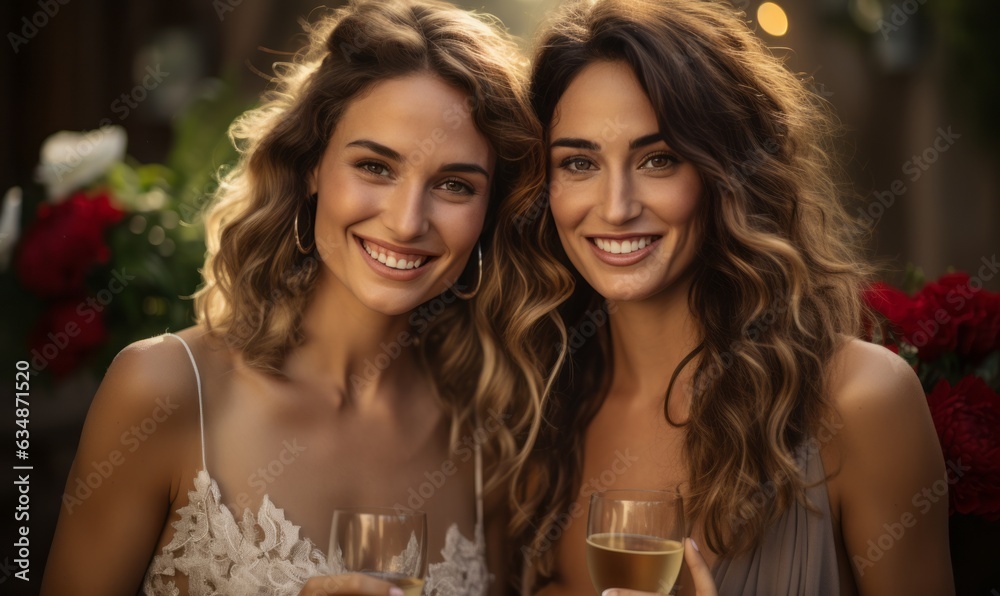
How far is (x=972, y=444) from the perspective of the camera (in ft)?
7.76

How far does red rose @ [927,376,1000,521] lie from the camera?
2336 millimetres

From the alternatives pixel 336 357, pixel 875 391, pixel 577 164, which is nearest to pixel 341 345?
pixel 336 357

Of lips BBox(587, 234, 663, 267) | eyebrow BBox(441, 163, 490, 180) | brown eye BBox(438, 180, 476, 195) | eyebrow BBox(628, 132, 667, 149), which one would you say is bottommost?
lips BBox(587, 234, 663, 267)

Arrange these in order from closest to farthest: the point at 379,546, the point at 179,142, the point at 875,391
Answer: the point at 379,546 < the point at 875,391 < the point at 179,142

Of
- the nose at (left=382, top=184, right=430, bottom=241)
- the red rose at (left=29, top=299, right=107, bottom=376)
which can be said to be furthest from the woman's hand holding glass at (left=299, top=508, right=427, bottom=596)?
the red rose at (left=29, top=299, right=107, bottom=376)

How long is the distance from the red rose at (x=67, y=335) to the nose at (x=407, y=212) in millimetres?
1324

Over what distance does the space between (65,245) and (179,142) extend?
0.67 metres

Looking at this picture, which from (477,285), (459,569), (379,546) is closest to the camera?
(379,546)

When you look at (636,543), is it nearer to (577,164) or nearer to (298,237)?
(577,164)

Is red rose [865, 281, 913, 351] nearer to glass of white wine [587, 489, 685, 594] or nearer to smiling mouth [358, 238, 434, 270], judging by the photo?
glass of white wine [587, 489, 685, 594]

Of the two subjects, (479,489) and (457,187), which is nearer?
(457,187)

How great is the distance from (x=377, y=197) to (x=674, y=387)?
102cm

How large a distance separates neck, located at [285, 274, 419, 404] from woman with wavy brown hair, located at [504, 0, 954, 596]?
0.52 metres

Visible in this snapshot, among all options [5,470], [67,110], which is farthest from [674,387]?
[67,110]
